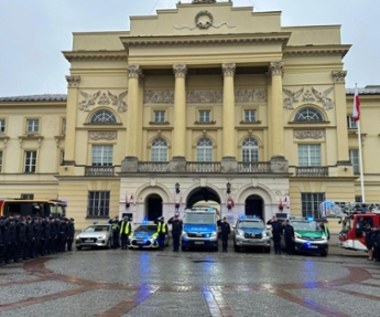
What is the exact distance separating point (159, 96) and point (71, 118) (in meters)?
8.24

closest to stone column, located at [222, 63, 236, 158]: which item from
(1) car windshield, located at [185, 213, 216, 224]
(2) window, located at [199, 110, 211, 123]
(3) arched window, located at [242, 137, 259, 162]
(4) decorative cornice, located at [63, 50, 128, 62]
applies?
(3) arched window, located at [242, 137, 259, 162]

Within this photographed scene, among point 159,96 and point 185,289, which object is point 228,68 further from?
point 185,289

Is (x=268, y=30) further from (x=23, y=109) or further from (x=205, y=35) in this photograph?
(x=23, y=109)

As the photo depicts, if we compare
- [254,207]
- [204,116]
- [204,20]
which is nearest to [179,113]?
[204,116]

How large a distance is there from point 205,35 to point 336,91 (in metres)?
12.5

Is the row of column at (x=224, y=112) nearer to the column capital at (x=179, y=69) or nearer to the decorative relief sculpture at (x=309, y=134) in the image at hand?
the column capital at (x=179, y=69)

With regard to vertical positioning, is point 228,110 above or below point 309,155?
above

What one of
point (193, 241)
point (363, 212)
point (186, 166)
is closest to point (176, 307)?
point (193, 241)

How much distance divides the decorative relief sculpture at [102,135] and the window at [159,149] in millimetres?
3727

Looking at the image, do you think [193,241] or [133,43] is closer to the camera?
[193,241]

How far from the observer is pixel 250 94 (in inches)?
1491

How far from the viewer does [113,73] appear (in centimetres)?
3850

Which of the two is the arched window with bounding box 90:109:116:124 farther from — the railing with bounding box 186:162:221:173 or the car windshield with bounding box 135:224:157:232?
the car windshield with bounding box 135:224:157:232

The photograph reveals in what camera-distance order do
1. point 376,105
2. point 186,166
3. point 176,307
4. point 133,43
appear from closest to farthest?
point 176,307 < point 186,166 < point 133,43 < point 376,105
